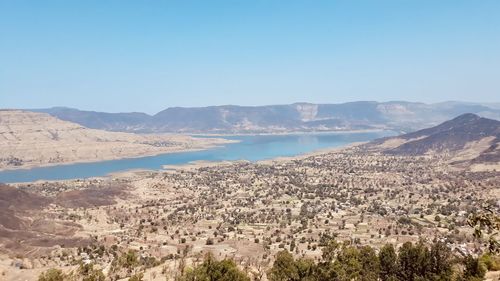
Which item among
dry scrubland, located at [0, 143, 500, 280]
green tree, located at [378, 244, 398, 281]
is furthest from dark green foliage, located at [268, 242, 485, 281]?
dry scrubland, located at [0, 143, 500, 280]

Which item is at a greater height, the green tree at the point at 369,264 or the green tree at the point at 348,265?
the green tree at the point at 348,265

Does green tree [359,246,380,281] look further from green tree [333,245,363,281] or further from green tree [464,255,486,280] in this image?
green tree [464,255,486,280]

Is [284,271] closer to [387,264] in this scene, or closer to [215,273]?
[215,273]

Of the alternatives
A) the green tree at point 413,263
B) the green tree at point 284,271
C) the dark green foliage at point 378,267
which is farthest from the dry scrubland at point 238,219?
the green tree at point 413,263

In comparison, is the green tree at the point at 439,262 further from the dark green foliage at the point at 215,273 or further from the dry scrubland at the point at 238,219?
the dark green foliage at the point at 215,273

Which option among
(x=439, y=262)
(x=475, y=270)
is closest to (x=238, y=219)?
(x=439, y=262)

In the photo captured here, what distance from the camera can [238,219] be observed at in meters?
81.6

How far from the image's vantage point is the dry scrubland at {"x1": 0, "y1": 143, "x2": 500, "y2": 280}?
178ft

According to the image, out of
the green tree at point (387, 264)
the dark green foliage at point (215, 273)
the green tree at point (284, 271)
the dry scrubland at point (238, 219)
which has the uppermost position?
the dark green foliage at point (215, 273)

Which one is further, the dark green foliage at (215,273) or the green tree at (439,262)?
the green tree at (439,262)

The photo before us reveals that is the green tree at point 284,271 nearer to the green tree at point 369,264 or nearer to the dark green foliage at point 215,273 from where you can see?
the dark green foliage at point 215,273

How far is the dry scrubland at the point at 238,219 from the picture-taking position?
54.1m

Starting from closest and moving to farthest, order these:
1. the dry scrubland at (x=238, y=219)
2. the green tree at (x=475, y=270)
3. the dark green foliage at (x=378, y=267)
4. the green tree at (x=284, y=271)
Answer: the green tree at (x=475, y=270) < the dark green foliage at (x=378, y=267) < the green tree at (x=284, y=271) < the dry scrubland at (x=238, y=219)

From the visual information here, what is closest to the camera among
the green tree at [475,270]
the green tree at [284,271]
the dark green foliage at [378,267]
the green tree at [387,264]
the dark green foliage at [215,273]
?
the dark green foliage at [215,273]
